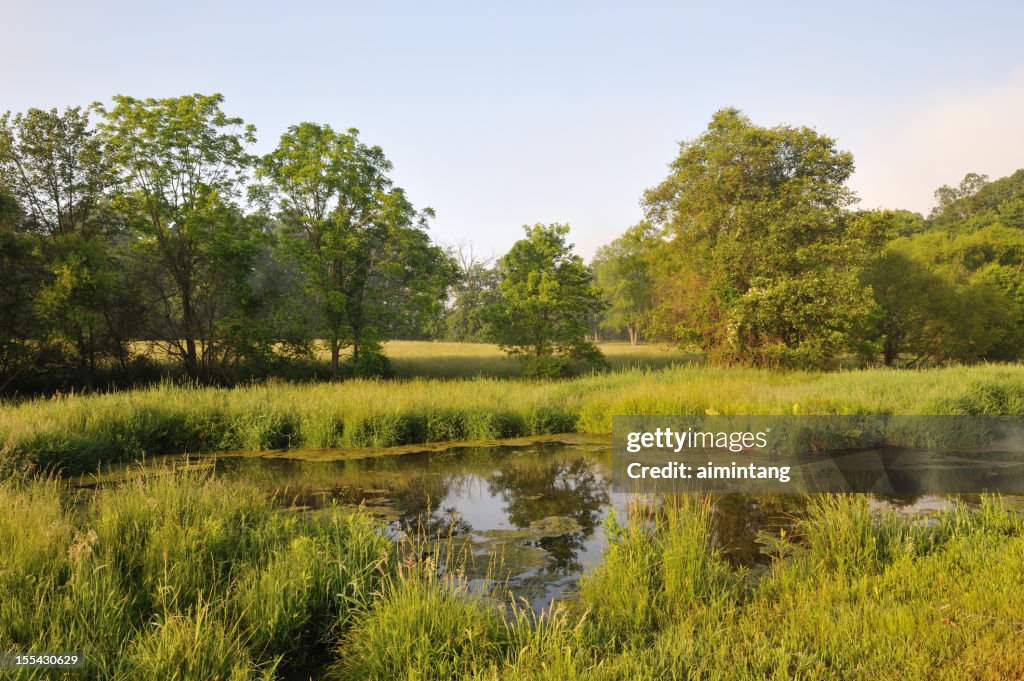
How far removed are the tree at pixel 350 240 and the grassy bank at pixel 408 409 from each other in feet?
20.6

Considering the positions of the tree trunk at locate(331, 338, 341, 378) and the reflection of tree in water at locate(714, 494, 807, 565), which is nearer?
the reflection of tree in water at locate(714, 494, 807, 565)

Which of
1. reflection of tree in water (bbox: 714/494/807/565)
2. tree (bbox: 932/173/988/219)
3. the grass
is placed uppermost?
tree (bbox: 932/173/988/219)

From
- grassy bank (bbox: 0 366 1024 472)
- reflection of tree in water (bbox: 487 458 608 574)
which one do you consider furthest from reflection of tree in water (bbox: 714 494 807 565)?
grassy bank (bbox: 0 366 1024 472)

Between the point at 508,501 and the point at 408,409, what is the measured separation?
231 inches

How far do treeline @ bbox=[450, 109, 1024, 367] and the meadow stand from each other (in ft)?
20.0

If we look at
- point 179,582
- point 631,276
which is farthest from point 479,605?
point 631,276

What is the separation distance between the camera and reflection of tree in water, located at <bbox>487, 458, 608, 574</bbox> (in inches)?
305

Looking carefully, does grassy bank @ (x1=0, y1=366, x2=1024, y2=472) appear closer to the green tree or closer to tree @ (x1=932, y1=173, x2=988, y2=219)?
the green tree

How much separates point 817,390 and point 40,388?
24525 millimetres

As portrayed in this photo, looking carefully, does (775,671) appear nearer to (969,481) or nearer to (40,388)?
(969,481)

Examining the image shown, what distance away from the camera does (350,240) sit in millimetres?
23266

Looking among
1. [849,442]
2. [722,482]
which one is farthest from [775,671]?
[849,442]

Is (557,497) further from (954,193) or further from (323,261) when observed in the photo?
(954,193)

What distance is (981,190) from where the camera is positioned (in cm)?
7231
